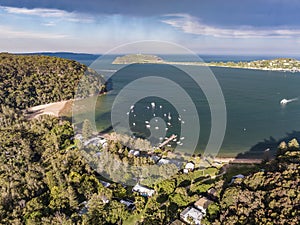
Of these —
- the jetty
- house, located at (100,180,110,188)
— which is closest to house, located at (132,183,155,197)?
house, located at (100,180,110,188)

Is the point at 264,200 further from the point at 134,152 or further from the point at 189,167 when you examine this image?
the point at 134,152

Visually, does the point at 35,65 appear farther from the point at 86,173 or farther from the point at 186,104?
the point at 86,173

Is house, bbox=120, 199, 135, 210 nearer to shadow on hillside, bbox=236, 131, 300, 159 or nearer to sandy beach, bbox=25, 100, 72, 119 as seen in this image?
shadow on hillside, bbox=236, 131, 300, 159

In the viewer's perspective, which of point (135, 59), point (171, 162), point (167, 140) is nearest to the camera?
point (171, 162)

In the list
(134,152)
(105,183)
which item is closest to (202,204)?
(105,183)

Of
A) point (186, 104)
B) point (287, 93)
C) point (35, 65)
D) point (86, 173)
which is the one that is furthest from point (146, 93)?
point (86, 173)

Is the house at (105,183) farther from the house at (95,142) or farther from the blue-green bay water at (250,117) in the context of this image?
the blue-green bay water at (250,117)

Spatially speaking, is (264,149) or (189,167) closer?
(189,167)
